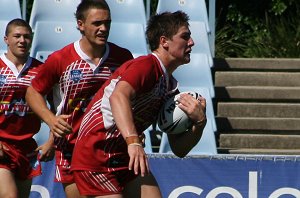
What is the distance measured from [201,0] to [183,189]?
3.17m

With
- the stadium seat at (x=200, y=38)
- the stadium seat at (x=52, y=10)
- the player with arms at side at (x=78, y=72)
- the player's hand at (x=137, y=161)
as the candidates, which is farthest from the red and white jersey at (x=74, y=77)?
the stadium seat at (x=52, y=10)

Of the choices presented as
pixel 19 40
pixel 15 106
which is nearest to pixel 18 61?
pixel 19 40

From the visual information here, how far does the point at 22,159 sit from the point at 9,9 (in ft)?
10.6

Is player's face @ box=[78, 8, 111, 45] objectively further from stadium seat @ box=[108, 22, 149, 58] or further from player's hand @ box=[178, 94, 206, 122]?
stadium seat @ box=[108, 22, 149, 58]

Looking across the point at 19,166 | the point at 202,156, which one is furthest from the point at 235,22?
the point at 19,166

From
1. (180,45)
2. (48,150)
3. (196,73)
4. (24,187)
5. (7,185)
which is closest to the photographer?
(180,45)

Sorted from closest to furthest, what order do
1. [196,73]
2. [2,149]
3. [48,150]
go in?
[48,150] < [2,149] < [196,73]

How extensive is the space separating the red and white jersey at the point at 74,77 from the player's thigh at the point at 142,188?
909 mm

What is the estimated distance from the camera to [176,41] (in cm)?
552

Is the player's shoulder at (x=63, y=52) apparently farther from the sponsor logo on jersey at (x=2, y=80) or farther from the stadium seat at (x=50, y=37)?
the stadium seat at (x=50, y=37)

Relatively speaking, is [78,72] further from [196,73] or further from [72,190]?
[196,73]

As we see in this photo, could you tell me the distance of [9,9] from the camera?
1044 cm

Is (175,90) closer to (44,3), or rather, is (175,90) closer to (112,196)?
(112,196)

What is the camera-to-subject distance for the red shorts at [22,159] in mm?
7500
